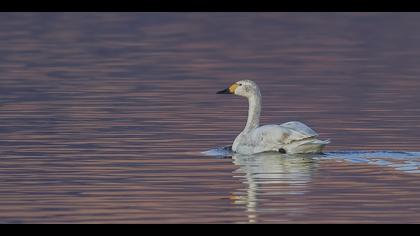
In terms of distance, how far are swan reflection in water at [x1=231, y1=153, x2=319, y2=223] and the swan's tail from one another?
8cm

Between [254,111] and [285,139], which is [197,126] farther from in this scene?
[285,139]

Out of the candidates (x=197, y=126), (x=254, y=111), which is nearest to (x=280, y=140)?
(x=254, y=111)

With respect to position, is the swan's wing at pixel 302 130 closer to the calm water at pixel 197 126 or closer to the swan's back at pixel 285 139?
the swan's back at pixel 285 139

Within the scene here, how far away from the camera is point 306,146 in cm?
2055

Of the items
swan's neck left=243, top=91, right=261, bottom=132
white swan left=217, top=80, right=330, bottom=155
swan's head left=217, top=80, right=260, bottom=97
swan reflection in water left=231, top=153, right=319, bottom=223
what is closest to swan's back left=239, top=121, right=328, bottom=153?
white swan left=217, top=80, right=330, bottom=155

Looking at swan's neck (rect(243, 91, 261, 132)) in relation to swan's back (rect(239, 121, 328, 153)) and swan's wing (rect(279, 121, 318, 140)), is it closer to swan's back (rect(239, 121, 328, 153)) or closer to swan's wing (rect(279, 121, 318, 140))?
swan's back (rect(239, 121, 328, 153))

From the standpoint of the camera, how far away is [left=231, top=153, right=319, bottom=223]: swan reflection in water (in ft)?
53.1

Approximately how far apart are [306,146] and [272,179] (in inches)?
91.9

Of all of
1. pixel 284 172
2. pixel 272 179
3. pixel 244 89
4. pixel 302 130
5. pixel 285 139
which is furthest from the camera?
pixel 244 89

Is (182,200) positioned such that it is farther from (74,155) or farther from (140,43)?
(140,43)

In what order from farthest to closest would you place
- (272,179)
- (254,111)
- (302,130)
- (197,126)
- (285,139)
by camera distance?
(197,126) → (254,111) → (285,139) → (302,130) → (272,179)

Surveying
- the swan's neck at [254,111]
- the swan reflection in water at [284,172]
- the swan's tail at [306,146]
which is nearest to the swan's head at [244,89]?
the swan's neck at [254,111]

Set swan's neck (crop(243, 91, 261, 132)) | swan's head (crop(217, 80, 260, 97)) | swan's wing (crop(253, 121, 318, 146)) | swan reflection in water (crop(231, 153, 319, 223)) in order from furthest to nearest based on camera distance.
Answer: swan's head (crop(217, 80, 260, 97))
swan's neck (crop(243, 91, 261, 132))
swan's wing (crop(253, 121, 318, 146))
swan reflection in water (crop(231, 153, 319, 223))

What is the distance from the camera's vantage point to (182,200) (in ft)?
54.9
